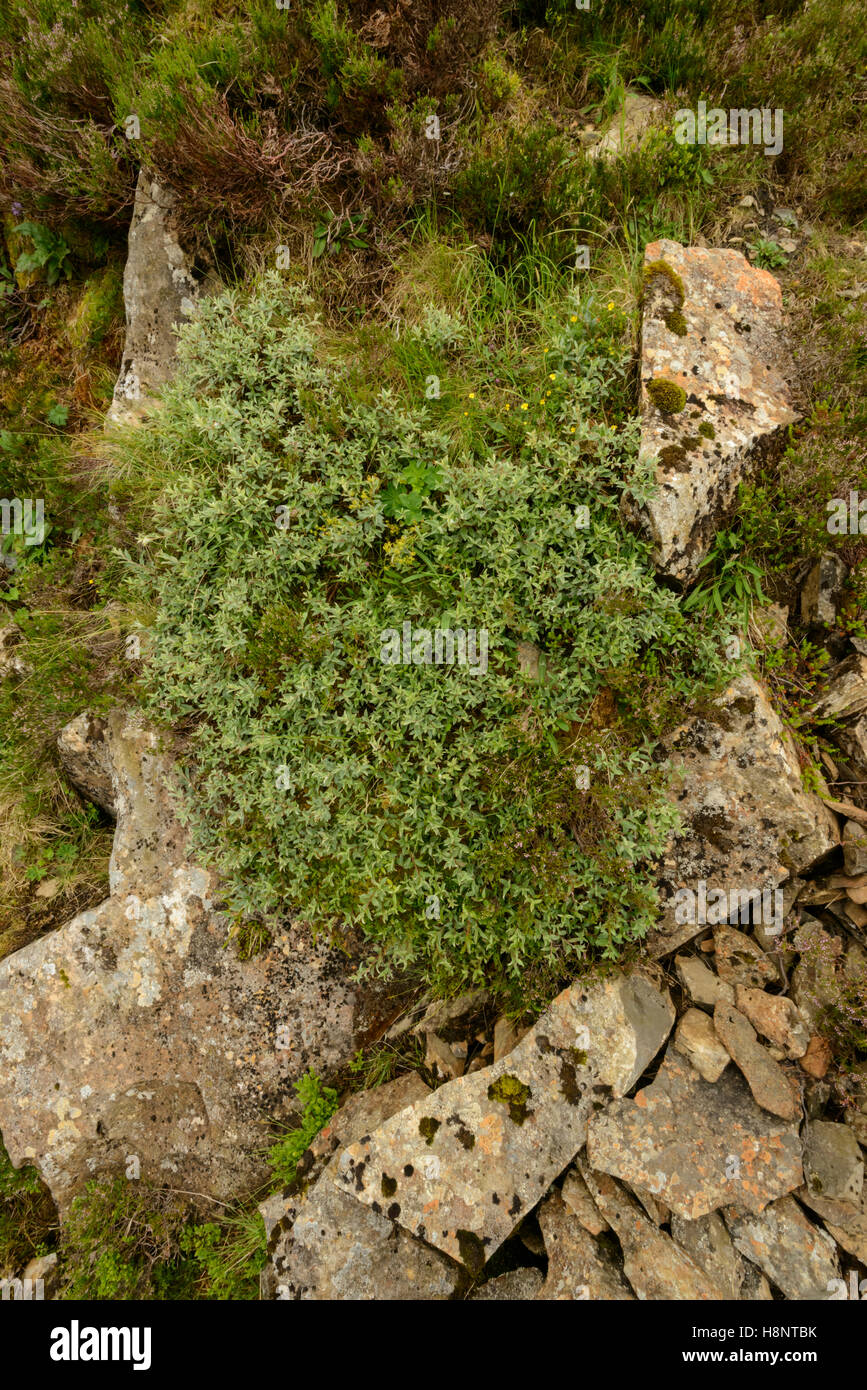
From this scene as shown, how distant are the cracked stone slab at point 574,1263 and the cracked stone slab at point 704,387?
4.85 metres

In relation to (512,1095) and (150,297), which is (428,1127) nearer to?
(512,1095)

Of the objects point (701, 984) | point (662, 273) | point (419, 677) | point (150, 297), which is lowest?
point (701, 984)

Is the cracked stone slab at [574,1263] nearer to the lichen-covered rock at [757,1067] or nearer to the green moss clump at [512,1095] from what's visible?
the green moss clump at [512,1095]

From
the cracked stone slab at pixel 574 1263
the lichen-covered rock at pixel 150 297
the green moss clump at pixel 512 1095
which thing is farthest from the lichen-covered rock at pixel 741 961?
the lichen-covered rock at pixel 150 297

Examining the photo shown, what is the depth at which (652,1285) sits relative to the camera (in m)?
4.30

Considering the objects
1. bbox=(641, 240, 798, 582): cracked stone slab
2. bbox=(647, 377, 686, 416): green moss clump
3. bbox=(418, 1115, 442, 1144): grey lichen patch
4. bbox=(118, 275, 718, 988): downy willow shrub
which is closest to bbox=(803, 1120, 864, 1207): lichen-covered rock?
bbox=(118, 275, 718, 988): downy willow shrub

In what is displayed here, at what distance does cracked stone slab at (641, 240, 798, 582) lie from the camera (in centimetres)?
488

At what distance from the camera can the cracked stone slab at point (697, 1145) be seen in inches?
175

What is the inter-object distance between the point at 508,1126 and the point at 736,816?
2.87 meters

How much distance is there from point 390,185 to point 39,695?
5929 millimetres

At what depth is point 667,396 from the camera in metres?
5.00

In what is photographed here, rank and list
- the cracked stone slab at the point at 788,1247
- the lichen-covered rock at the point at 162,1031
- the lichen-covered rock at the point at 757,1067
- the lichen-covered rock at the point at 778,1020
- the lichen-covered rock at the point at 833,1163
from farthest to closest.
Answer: the lichen-covered rock at the point at 162,1031 → the lichen-covered rock at the point at 778,1020 → the lichen-covered rock at the point at 757,1067 → the lichen-covered rock at the point at 833,1163 → the cracked stone slab at the point at 788,1247

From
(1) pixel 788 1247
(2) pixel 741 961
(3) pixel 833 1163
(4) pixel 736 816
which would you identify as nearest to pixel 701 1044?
(2) pixel 741 961
